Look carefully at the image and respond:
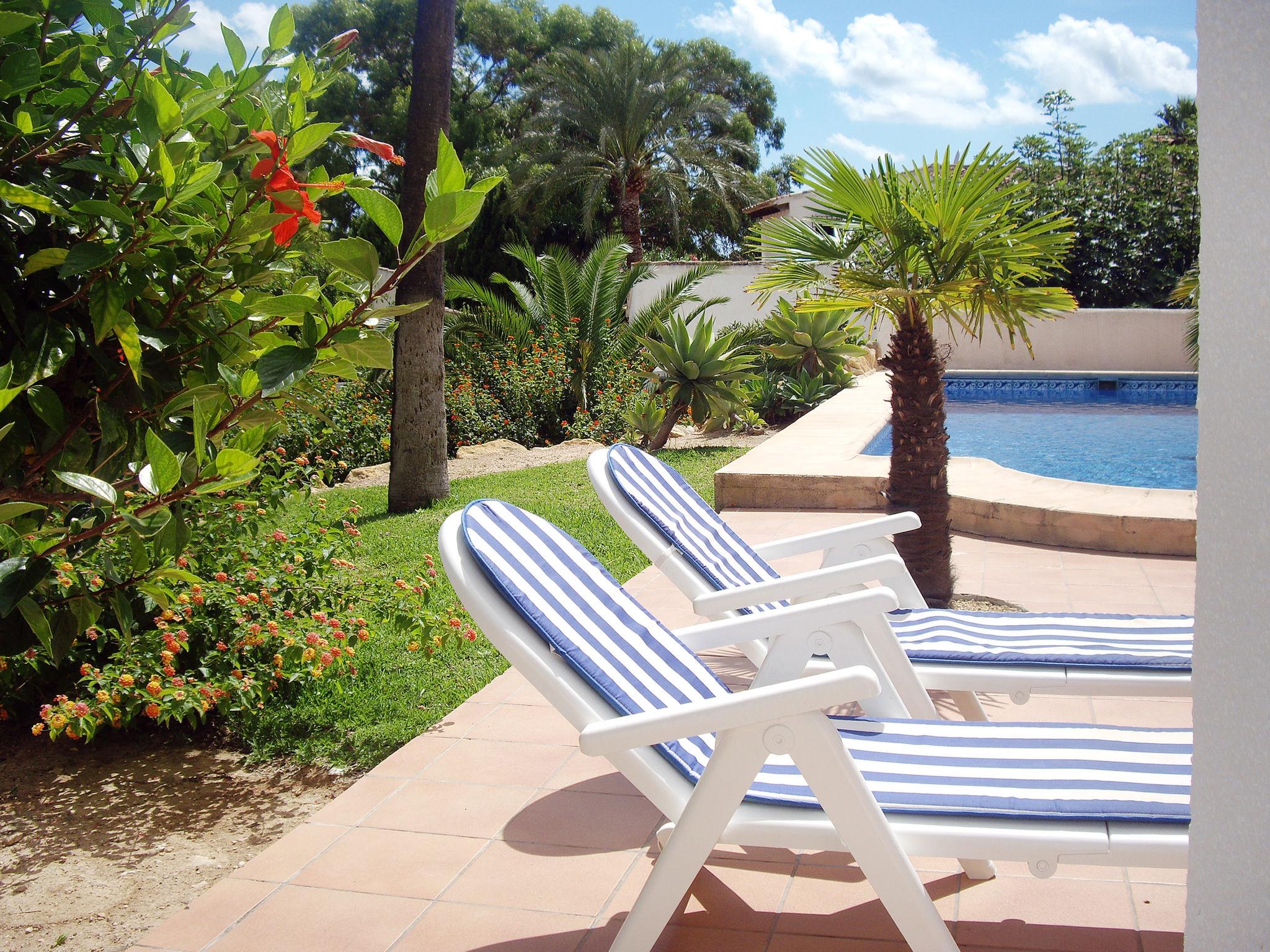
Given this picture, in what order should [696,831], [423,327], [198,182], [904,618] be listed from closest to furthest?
[198,182]
[696,831]
[904,618]
[423,327]

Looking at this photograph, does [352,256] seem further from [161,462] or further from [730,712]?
[730,712]

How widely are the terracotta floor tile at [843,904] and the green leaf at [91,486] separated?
2074mm

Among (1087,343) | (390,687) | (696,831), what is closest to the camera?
(696,831)

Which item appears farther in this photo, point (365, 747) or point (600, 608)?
point (365, 747)

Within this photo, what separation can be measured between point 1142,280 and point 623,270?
16.8 meters

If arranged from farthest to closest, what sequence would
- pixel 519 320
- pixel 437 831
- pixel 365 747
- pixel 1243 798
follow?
pixel 519 320, pixel 365 747, pixel 437 831, pixel 1243 798

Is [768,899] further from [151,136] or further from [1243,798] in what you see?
[151,136]

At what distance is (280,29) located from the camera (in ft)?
4.70

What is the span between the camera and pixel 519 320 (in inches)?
564

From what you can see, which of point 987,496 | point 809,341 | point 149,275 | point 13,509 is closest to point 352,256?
point 149,275

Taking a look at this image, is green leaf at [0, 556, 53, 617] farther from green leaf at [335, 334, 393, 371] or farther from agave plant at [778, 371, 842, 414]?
agave plant at [778, 371, 842, 414]

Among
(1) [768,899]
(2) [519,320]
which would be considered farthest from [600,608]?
(2) [519,320]

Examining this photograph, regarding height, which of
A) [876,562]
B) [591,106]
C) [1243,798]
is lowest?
[876,562]

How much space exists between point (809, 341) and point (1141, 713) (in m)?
10.9
